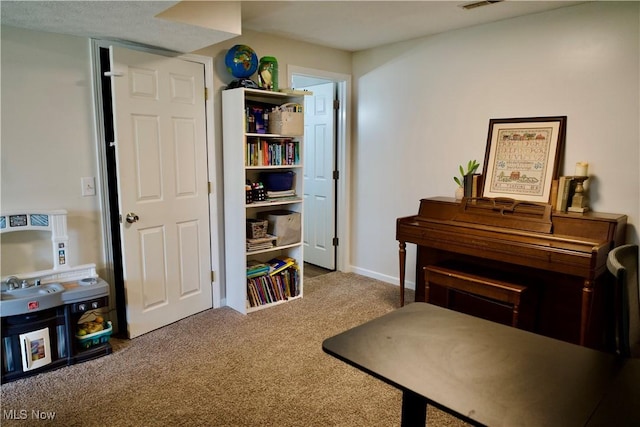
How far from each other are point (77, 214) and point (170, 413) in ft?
4.81

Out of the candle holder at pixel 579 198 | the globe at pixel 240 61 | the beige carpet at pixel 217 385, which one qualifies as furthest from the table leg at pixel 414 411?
the globe at pixel 240 61

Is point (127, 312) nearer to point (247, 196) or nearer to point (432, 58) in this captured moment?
point (247, 196)

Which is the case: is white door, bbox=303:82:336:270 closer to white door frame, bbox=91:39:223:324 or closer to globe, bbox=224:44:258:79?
globe, bbox=224:44:258:79

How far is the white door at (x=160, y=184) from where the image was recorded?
282 centimetres

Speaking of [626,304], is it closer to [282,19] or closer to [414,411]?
[414,411]

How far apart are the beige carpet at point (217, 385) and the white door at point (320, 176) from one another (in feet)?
5.00

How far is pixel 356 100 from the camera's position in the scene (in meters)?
4.30

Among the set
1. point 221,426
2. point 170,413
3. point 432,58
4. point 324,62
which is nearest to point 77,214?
point 170,413

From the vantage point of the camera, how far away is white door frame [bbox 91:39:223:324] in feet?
9.09

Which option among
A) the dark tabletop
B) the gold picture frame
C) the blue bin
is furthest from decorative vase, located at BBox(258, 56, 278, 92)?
the dark tabletop

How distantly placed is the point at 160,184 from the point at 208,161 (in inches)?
18.1

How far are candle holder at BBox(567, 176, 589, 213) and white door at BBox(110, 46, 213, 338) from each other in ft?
8.81

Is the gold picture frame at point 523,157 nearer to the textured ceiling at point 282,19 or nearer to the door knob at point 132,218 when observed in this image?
the textured ceiling at point 282,19

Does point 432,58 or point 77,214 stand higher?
point 432,58
